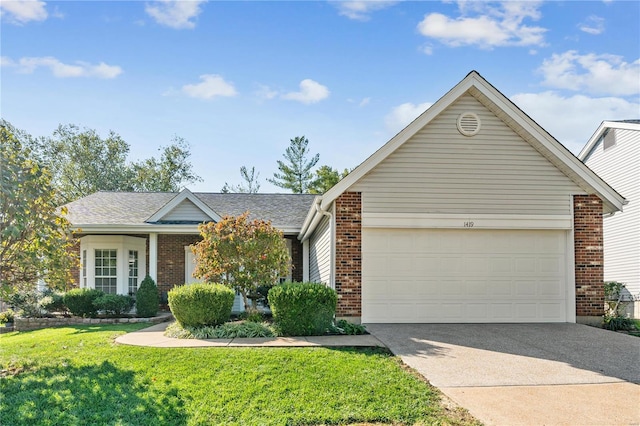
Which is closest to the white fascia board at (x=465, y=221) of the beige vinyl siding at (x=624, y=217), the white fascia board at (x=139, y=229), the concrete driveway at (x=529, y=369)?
the concrete driveway at (x=529, y=369)

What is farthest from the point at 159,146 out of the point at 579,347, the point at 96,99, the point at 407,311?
the point at 579,347

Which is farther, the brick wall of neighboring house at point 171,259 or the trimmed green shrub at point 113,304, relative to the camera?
the brick wall of neighboring house at point 171,259

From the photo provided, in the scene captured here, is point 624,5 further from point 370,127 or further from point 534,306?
point 370,127

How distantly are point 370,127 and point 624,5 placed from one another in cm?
998

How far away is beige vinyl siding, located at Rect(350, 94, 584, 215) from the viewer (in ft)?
37.8

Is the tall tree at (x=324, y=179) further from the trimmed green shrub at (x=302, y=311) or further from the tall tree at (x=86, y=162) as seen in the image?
the trimmed green shrub at (x=302, y=311)

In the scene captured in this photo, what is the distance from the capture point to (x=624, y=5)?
11031 millimetres

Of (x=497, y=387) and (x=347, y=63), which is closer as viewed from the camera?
(x=497, y=387)

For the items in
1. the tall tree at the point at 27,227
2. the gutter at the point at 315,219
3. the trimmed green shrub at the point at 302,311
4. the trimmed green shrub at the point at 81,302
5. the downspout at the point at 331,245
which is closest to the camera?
the tall tree at the point at 27,227

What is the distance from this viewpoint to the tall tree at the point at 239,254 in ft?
39.3

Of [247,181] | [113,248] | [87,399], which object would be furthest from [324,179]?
[87,399]

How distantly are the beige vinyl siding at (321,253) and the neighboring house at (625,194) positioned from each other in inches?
450

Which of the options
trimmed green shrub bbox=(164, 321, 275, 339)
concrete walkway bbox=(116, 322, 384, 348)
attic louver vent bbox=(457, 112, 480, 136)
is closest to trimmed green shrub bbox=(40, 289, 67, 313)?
concrete walkway bbox=(116, 322, 384, 348)

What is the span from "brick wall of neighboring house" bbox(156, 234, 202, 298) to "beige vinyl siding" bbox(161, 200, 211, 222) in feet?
1.87
